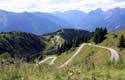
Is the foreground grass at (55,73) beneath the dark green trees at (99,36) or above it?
above

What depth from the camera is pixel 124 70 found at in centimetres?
1430

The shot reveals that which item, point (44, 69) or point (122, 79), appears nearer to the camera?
point (122, 79)

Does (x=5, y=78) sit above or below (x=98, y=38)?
above

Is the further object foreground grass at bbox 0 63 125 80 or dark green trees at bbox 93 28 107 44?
dark green trees at bbox 93 28 107 44

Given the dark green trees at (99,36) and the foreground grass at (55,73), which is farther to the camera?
the dark green trees at (99,36)

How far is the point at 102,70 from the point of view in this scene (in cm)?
1427

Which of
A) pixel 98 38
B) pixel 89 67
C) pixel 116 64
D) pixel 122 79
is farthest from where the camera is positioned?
pixel 98 38

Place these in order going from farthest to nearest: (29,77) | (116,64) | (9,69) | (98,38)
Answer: (98,38) < (116,64) < (9,69) < (29,77)

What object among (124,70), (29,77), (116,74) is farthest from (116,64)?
(29,77)

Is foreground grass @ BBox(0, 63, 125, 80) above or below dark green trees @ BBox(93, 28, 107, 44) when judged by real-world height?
above

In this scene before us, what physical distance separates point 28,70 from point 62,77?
199 cm

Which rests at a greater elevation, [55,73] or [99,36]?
[55,73]

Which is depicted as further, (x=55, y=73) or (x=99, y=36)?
(x=99, y=36)

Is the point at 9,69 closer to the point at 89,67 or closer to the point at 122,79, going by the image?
the point at 89,67
